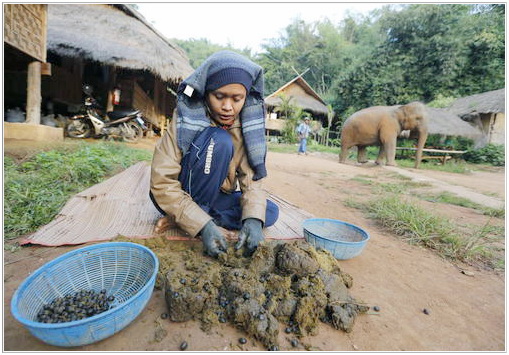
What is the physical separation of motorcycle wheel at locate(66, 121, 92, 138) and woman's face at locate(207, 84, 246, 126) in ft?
22.8

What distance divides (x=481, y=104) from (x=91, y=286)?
15199mm

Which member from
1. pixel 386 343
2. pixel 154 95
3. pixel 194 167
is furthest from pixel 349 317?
pixel 154 95

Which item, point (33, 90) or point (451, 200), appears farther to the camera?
point (33, 90)

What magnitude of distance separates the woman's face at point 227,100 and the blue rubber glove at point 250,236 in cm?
73

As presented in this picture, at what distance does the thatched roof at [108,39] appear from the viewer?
6785 millimetres

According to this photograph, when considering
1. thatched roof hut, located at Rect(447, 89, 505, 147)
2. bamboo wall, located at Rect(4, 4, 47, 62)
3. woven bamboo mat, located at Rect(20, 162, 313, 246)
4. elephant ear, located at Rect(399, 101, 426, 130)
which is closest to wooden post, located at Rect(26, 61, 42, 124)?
bamboo wall, located at Rect(4, 4, 47, 62)

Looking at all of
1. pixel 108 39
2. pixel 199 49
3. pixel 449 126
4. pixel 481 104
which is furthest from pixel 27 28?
pixel 199 49

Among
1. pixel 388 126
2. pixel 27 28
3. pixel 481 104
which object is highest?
pixel 481 104

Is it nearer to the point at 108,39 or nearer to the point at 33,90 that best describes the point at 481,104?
the point at 108,39

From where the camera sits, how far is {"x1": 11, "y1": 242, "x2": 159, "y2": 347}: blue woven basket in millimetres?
895

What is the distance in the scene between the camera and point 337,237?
2.11 meters

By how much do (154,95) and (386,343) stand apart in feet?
37.2

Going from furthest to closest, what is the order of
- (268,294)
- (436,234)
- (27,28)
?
(27,28) < (436,234) < (268,294)

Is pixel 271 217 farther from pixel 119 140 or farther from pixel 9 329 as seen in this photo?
pixel 119 140
